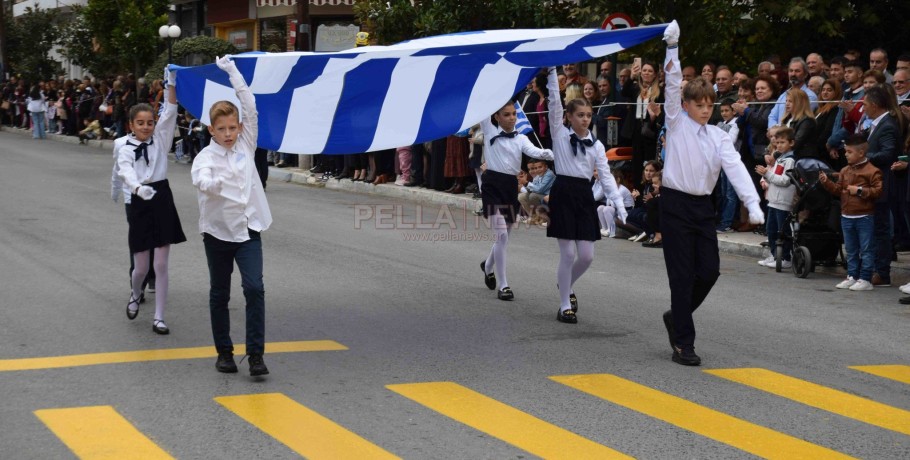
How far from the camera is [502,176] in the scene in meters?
10.3

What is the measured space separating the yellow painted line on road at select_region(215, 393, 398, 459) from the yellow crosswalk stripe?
2.04 ft

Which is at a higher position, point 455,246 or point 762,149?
point 762,149

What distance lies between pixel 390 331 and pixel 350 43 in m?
24.4

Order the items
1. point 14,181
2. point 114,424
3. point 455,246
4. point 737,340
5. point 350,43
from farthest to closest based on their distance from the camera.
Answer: point 350,43 → point 14,181 → point 455,246 → point 737,340 → point 114,424

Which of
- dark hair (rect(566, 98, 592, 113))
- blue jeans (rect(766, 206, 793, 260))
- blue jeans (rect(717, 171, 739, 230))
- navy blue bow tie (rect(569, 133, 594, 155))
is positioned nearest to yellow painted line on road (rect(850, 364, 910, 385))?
navy blue bow tie (rect(569, 133, 594, 155))

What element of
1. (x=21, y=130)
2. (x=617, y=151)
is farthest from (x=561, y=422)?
(x=21, y=130)

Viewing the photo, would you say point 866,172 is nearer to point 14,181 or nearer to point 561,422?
point 561,422

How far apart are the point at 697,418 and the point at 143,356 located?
379cm

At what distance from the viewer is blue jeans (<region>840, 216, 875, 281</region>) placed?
11.5 m

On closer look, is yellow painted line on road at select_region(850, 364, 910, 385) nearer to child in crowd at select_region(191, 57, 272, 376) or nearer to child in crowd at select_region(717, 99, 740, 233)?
child in crowd at select_region(191, 57, 272, 376)

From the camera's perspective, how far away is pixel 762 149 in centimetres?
1436

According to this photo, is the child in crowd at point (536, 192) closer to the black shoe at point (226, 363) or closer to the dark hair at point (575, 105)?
the dark hair at point (575, 105)

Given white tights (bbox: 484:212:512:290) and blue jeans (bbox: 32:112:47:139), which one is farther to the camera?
blue jeans (bbox: 32:112:47:139)

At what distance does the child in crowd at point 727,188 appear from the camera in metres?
14.7
